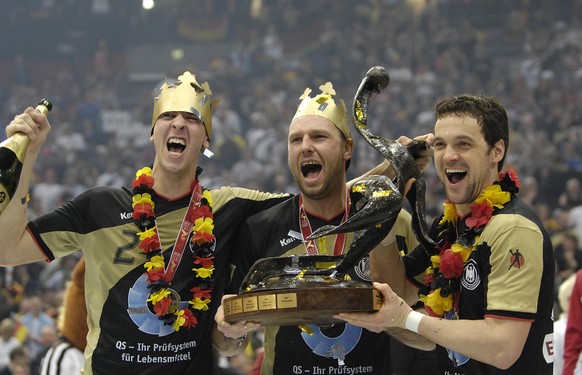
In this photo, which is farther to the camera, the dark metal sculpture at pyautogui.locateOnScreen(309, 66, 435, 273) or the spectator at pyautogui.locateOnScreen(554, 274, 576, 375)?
the spectator at pyautogui.locateOnScreen(554, 274, 576, 375)

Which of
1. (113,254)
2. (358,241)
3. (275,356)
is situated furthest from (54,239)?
(358,241)

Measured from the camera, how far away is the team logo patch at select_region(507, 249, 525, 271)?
3.71 metres

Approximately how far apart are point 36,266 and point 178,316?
344 inches

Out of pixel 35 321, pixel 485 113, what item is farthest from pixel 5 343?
pixel 485 113

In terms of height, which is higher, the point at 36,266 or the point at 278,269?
the point at 36,266

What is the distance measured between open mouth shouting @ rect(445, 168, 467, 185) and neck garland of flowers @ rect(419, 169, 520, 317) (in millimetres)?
107

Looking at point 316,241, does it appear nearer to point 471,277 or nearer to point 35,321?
point 471,277

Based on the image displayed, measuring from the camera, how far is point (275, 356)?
434 centimetres

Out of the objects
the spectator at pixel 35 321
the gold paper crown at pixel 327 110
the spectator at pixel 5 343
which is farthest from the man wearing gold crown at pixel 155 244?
the spectator at pixel 35 321

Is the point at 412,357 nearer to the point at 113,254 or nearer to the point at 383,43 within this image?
the point at 113,254

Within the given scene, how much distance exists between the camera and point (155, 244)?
14.5 ft

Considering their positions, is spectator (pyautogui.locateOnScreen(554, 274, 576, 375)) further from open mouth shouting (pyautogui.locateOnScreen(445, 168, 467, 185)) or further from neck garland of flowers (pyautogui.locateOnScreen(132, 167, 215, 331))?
neck garland of flowers (pyautogui.locateOnScreen(132, 167, 215, 331))

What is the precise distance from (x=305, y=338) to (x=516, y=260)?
1038 millimetres

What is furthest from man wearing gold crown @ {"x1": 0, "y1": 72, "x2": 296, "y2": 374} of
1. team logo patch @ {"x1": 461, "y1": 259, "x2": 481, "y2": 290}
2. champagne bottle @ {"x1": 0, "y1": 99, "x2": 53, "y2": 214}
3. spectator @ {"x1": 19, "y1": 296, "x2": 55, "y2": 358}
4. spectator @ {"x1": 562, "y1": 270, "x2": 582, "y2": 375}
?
spectator @ {"x1": 19, "y1": 296, "x2": 55, "y2": 358}
